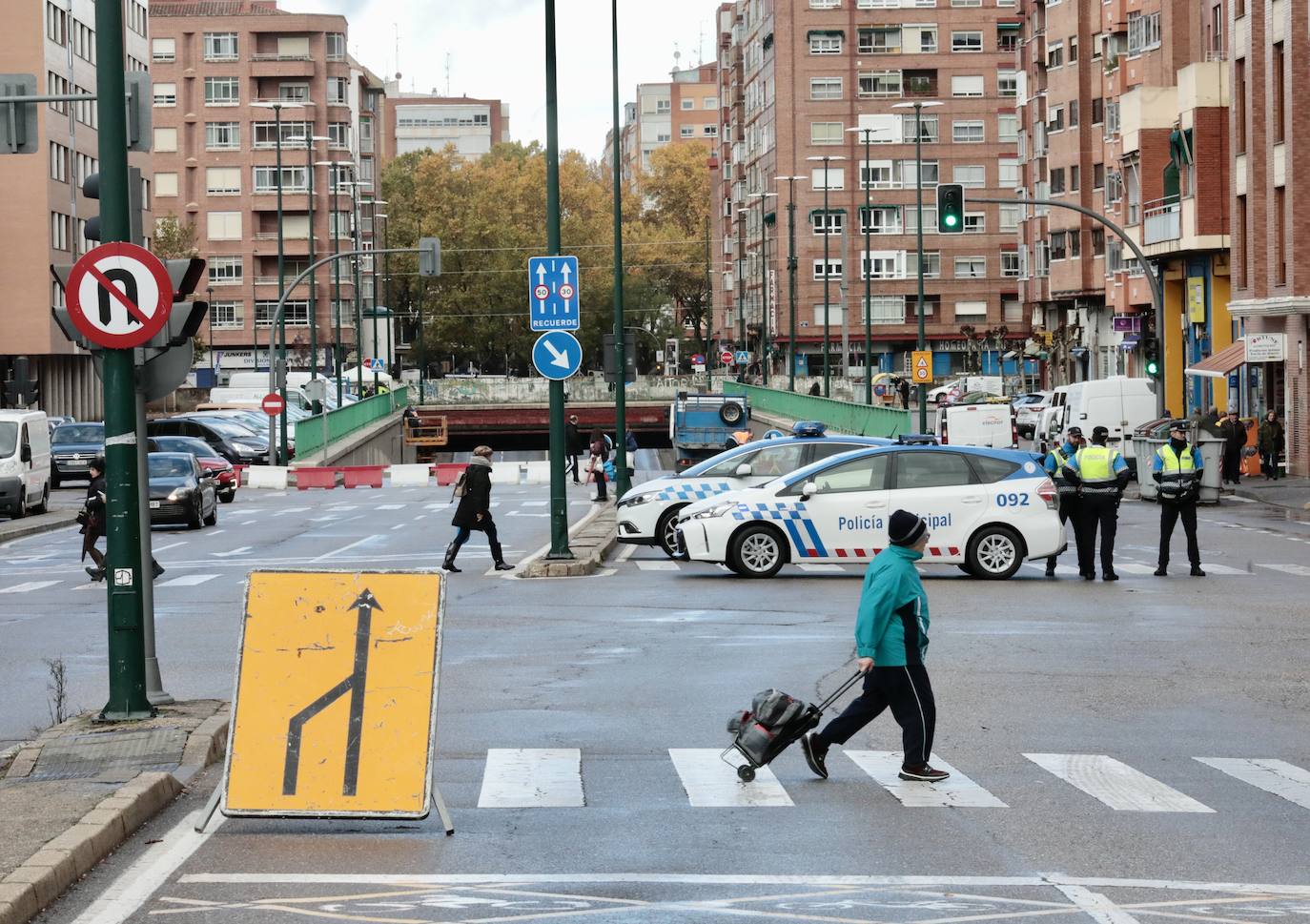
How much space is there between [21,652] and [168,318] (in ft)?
21.6

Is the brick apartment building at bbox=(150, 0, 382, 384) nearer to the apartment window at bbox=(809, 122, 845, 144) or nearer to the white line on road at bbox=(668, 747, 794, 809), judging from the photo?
the apartment window at bbox=(809, 122, 845, 144)

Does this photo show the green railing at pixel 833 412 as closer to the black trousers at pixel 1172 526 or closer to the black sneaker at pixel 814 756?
the black trousers at pixel 1172 526

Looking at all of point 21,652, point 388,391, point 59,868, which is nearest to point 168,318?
point 59,868

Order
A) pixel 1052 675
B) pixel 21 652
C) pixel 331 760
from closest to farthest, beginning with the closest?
pixel 331 760
pixel 1052 675
pixel 21 652

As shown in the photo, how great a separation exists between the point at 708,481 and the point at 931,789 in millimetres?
18177

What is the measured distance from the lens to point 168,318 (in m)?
12.1

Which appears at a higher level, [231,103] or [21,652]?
[231,103]

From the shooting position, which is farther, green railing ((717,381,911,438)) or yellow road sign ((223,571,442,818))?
green railing ((717,381,911,438))

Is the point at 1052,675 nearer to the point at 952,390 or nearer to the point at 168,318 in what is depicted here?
the point at 168,318

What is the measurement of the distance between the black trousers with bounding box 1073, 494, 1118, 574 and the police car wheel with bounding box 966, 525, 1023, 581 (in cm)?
89

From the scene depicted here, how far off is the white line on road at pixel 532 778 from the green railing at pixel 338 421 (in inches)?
2020

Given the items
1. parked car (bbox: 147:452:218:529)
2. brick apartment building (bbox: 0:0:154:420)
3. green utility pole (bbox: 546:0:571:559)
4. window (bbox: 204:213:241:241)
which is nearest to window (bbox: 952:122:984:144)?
window (bbox: 204:213:241:241)

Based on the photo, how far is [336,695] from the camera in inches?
352

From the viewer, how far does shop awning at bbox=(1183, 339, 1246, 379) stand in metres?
53.7
